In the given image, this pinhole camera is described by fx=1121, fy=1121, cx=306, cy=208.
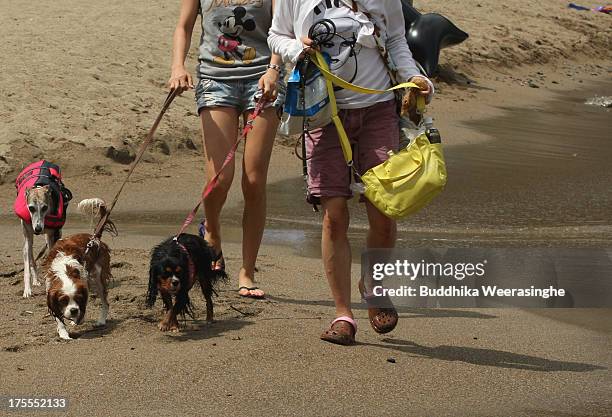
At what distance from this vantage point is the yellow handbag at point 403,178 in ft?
17.5

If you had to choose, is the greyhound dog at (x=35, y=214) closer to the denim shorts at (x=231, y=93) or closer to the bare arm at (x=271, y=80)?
the denim shorts at (x=231, y=93)

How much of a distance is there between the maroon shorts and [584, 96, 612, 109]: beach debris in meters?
13.9

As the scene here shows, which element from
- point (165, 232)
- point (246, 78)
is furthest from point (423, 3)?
point (246, 78)

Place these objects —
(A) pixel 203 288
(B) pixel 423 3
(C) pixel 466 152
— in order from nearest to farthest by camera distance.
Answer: (A) pixel 203 288, (C) pixel 466 152, (B) pixel 423 3

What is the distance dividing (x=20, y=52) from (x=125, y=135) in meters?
2.76

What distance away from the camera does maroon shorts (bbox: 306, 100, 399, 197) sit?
5.57m

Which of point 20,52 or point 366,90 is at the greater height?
point 366,90

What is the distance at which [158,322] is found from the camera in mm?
6227

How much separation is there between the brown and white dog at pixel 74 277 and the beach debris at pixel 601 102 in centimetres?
1363

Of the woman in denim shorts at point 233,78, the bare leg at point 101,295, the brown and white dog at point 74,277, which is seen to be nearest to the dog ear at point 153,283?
the brown and white dog at point 74,277

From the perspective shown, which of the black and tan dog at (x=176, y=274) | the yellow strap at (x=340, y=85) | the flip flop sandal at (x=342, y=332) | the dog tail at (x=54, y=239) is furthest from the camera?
the dog tail at (x=54, y=239)

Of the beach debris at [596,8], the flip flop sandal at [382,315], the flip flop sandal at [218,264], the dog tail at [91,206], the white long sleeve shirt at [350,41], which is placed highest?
the white long sleeve shirt at [350,41]

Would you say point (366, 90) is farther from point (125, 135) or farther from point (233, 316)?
point (125, 135)

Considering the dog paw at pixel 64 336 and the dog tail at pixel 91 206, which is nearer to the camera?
the dog paw at pixel 64 336
